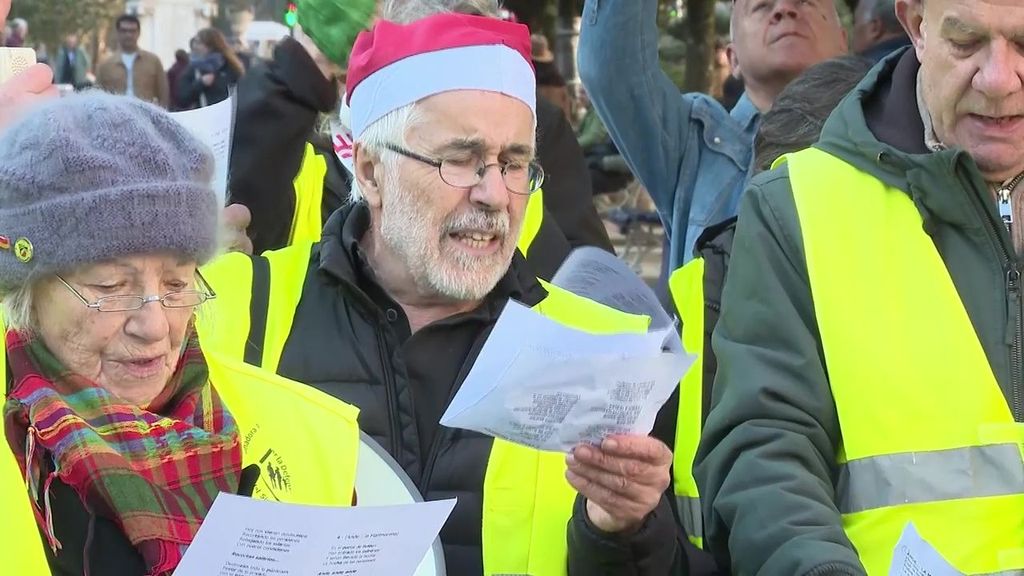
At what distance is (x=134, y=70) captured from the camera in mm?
16531

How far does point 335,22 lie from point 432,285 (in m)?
1.26

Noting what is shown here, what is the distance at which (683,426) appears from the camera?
3.21 metres

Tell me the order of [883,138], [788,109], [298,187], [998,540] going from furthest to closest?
[298,187] < [788,109] < [883,138] < [998,540]

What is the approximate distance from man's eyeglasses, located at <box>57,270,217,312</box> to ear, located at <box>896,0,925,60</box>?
58.2 inches

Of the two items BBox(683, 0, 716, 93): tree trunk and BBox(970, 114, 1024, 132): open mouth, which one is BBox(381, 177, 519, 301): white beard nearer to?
BBox(970, 114, 1024, 132): open mouth

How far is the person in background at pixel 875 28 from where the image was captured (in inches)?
195

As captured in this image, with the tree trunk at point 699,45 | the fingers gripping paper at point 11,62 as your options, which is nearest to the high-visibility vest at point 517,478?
the fingers gripping paper at point 11,62

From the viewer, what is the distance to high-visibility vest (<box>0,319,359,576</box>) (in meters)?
2.78

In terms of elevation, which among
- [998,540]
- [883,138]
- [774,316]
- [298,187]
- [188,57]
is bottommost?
[188,57]

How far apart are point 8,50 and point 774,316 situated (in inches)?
65.5

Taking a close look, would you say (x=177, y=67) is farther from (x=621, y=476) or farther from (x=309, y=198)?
(x=621, y=476)

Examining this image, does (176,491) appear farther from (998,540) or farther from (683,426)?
(998,540)

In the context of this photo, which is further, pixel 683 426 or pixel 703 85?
pixel 703 85

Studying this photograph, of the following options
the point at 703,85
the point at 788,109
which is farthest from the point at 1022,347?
the point at 703,85
